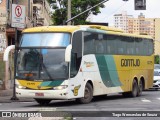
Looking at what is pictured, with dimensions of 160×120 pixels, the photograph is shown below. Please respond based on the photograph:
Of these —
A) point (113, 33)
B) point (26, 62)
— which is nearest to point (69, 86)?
point (26, 62)

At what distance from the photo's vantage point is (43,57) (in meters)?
18.6

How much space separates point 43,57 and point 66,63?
0.95 m

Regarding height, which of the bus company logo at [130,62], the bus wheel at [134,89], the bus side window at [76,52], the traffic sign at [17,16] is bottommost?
the bus wheel at [134,89]

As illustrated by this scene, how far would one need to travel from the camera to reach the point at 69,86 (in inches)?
729

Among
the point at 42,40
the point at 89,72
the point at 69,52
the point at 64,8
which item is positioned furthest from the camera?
the point at 64,8

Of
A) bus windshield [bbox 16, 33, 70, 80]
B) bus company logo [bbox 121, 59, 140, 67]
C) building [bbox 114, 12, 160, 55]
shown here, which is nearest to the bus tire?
bus windshield [bbox 16, 33, 70, 80]

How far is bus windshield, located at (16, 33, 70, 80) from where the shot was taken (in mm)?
18406

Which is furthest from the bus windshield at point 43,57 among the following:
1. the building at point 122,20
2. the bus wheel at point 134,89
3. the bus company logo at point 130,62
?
the building at point 122,20

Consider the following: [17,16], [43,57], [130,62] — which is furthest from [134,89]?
[43,57]

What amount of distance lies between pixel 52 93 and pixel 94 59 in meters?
3.38

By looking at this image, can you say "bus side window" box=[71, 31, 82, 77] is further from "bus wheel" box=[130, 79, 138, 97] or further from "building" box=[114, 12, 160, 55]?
"building" box=[114, 12, 160, 55]

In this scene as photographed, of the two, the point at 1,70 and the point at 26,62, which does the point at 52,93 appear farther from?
the point at 1,70

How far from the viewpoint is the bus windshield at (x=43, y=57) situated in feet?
60.4

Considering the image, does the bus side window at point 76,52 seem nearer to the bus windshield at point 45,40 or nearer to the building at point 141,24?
the bus windshield at point 45,40
